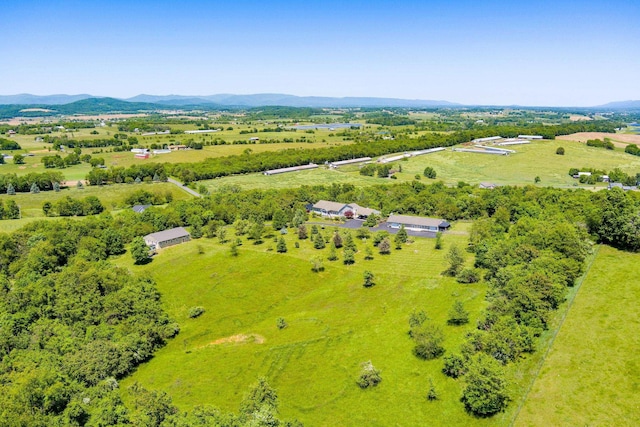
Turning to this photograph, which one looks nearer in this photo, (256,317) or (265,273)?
(256,317)

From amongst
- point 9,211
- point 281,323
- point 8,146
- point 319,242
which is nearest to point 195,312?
point 281,323

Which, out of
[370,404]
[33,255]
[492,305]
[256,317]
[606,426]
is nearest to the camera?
[606,426]

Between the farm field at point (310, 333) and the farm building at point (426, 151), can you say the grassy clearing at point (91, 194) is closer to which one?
the farm field at point (310, 333)

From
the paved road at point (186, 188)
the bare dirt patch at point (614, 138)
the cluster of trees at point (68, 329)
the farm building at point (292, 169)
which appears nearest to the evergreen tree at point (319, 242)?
the cluster of trees at point (68, 329)

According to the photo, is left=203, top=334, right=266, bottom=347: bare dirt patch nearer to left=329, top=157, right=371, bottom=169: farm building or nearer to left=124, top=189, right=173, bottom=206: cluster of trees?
left=124, top=189, right=173, bottom=206: cluster of trees

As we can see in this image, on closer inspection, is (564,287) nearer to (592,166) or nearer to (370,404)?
(370,404)

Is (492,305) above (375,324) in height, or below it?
above

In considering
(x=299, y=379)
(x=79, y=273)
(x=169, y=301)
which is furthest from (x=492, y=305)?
(x=79, y=273)
